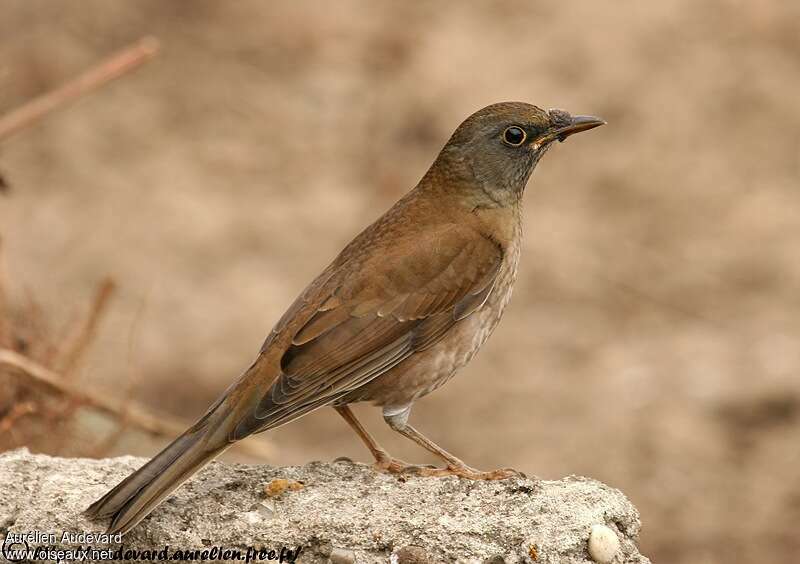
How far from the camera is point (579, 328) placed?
10602 millimetres

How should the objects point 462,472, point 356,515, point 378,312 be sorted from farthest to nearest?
point 378,312
point 462,472
point 356,515

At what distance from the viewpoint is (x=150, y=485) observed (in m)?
4.57

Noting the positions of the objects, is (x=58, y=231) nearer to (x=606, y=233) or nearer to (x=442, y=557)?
(x=606, y=233)

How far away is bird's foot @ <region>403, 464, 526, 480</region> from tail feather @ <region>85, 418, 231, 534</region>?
85 centimetres

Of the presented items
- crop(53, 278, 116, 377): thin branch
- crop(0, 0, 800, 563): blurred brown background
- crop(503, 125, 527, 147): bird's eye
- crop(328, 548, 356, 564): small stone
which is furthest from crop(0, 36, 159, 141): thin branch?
crop(328, 548, 356, 564): small stone

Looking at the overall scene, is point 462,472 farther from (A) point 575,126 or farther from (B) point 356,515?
(A) point 575,126

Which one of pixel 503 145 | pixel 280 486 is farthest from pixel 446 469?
pixel 503 145

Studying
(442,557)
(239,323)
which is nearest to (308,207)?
(239,323)

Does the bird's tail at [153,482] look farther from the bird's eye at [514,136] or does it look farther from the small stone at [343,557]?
the bird's eye at [514,136]

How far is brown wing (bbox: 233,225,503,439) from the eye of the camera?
Result: 510 centimetres

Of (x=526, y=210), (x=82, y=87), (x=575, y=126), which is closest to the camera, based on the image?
(x=575, y=126)

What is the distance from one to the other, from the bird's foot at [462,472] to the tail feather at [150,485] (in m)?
0.85

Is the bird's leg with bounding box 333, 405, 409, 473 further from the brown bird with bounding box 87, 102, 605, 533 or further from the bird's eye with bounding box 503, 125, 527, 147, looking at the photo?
the bird's eye with bounding box 503, 125, 527, 147

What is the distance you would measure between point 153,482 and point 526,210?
7.63 metres
